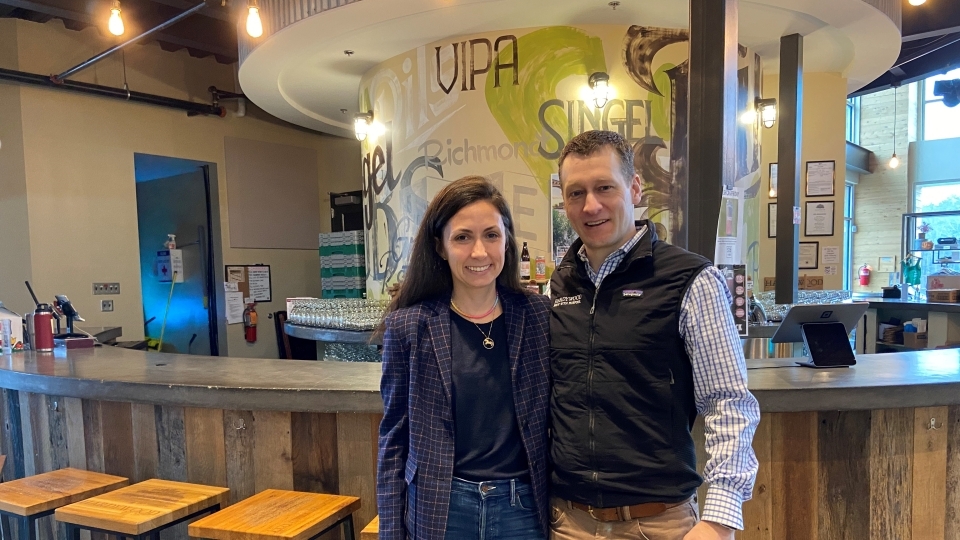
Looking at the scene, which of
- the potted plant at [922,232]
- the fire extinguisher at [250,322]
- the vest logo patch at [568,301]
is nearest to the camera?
the vest logo patch at [568,301]

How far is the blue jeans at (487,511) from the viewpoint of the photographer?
1240mm

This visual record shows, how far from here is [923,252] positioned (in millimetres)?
10102

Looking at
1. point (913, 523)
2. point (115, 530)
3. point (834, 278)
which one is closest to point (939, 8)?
point (834, 278)

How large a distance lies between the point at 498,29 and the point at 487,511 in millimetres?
3548

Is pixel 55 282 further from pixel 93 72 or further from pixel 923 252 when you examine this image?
pixel 923 252

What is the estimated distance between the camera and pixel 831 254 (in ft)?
17.6

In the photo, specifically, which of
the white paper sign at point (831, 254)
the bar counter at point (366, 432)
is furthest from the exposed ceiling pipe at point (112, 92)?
the white paper sign at point (831, 254)

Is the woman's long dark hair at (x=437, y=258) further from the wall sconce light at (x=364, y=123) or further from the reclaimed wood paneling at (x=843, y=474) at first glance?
the wall sconce light at (x=364, y=123)

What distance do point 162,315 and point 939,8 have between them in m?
8.71

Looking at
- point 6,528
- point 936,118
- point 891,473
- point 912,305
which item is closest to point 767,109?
point 912,305

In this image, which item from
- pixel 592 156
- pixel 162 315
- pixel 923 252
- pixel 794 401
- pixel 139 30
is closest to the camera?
pixel 592 156

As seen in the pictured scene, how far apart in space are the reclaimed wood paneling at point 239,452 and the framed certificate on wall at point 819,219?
531cm

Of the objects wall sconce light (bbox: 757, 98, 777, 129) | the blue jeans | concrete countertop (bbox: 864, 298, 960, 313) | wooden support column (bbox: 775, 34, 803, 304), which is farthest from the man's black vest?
concrete countertop (bbox: 864, 298, 960, 313)

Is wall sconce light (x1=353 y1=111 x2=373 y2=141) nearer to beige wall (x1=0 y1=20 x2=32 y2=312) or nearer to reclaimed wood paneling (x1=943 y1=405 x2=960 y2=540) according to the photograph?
beige wall (x1=0 y1=20 x2=32 y2=312)
